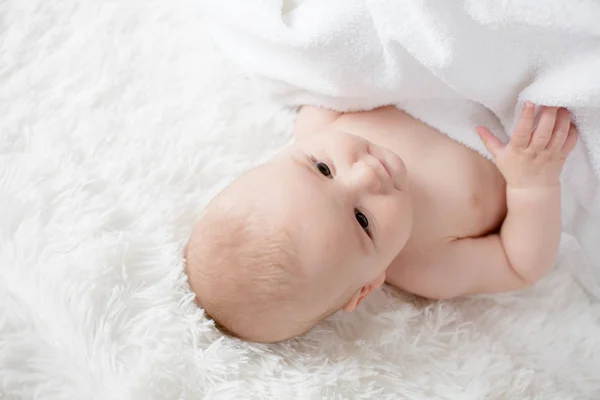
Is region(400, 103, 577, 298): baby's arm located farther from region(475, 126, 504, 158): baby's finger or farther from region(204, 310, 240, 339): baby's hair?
region(204, 310, 240, 339): baby's hair

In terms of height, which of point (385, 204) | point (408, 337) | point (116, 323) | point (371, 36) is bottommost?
Answer: point (408, 337)

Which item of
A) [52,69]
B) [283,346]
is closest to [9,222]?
[52,69]

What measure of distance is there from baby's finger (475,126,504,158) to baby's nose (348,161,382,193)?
21 cm

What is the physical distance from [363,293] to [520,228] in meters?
0.29

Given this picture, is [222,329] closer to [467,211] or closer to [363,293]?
[363,293]

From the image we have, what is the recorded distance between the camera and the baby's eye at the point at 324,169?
93cm

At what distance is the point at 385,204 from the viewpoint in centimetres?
90

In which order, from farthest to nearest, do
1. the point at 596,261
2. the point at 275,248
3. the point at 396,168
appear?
1. the point at 596,261
2. the point at 396,168
3. the point at 275,248

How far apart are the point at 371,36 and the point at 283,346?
1.67ft

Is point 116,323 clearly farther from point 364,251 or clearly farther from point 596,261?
point 596,261

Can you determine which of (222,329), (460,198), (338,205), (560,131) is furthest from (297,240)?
(560,131)

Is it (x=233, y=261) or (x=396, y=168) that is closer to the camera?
(x=233, y=261)

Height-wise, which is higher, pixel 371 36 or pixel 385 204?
pixel 371 36

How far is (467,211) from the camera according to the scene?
104 cm
